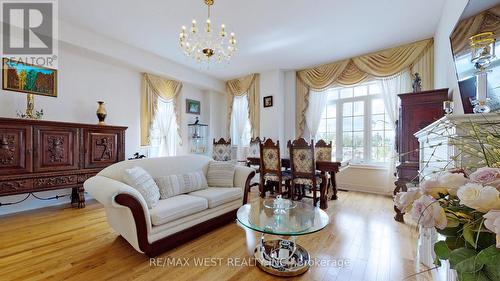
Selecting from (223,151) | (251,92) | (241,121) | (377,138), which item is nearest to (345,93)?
(377,138)

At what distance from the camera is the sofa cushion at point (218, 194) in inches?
101

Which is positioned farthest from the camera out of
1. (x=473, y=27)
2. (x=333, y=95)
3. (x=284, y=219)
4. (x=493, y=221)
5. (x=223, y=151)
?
(x=223, y=151)

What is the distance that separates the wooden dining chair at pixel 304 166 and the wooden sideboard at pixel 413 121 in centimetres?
107

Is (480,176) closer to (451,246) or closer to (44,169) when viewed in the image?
(451,246)

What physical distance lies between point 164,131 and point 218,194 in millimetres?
3074

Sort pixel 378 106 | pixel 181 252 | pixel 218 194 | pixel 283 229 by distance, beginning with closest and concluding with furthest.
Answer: pixel 283 229 → pixel 181 252 → pixel 218 194 → pixel 378 106

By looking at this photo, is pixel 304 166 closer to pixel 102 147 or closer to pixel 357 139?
pixel 357 139

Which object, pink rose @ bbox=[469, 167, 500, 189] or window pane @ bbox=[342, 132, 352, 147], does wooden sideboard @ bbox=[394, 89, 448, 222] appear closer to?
window pane @ bbox=[342, 132, 352, 147]

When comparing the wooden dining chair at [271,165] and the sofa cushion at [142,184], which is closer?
the sofa cushion at [142,184]

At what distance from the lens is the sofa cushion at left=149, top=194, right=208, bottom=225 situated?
2.02 meters

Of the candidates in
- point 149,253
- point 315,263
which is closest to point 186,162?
point 149,253

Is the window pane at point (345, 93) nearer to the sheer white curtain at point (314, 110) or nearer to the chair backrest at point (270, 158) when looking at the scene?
the sheer white curtain at point (314, 110)

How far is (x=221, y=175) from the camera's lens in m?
3.12

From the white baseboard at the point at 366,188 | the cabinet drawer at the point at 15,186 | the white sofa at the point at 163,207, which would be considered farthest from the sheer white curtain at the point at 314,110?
the cabinet drawer at the point at 15,186
